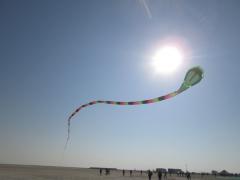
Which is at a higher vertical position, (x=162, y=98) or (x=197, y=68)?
(x=197, y=68)

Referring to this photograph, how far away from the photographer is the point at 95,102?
1194 cm

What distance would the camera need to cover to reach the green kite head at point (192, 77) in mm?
9781

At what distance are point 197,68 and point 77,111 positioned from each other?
20.2 feet

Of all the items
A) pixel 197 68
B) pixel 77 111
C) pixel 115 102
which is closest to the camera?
pixel 197 68

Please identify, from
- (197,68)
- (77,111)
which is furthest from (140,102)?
(77,111)

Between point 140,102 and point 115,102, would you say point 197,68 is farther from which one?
point 115,102

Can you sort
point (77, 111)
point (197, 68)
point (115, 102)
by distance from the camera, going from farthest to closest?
point (77, 111), point (115, 102), point (197, 68)

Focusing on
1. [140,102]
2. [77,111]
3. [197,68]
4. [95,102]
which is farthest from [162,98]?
[77,111]

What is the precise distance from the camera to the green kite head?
9781 mm

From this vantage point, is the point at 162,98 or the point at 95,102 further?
the point at 95,102

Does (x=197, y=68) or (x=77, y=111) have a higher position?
(x=197, y=68)

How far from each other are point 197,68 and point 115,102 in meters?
3.71

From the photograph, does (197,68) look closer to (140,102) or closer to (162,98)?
(162,98)

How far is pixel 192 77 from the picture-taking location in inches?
393
